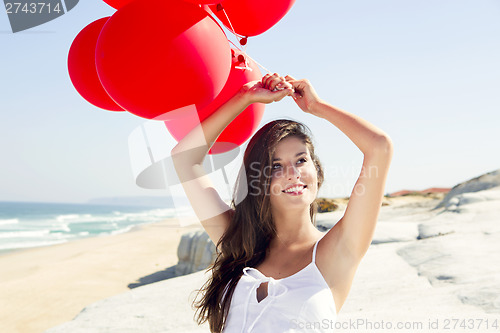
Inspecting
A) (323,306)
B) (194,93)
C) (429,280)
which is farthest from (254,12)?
(429,280)

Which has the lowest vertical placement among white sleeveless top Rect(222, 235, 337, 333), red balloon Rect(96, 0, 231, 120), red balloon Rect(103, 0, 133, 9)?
white sleeveless top Rect(222, 235, 337, 333)

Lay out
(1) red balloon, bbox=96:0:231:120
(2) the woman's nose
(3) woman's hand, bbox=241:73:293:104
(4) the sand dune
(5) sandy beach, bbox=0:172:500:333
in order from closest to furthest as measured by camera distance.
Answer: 1. (1) red balloon, bbox=96:0:231:120
2. (3) woman's hand, bbox=241:73:293:104
3. (2) the woman's nose
4. (4) the sand dune
5. (5) sandy beach, bbox=0:172:500:333

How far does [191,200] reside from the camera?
2.24 m

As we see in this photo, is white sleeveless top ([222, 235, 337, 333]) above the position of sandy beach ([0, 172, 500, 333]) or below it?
above

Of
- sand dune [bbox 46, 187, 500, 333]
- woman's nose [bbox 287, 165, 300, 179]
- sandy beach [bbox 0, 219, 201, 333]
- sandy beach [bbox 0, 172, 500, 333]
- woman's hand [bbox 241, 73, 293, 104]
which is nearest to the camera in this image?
woman's hand [bbox 241, 73, 293, 104]

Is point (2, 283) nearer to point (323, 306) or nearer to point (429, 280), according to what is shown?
point (429, 280)

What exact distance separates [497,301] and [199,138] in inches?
104

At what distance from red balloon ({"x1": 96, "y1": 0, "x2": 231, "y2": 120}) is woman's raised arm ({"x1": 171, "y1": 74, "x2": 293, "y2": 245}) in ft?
1.09

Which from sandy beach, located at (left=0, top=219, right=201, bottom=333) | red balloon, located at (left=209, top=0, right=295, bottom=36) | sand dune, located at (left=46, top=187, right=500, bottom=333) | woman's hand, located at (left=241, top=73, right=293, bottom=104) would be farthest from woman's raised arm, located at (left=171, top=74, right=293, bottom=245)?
sandy beach, located at (left=0, top=219, right=201, bottom=333)

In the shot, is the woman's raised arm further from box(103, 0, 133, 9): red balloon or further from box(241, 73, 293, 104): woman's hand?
box(103, 0, 133, 9): red balloon

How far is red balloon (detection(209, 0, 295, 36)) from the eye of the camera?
6.10 ft

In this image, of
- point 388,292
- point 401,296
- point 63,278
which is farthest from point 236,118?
point 63,278

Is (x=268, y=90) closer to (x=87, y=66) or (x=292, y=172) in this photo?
(x=292, y=172)

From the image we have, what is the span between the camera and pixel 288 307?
1.84 m
